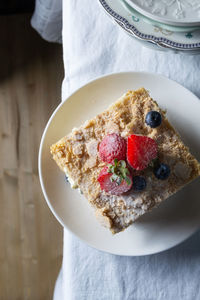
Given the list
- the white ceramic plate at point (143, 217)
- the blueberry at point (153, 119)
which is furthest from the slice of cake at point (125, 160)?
the white ceramic plate at point (143, 217)

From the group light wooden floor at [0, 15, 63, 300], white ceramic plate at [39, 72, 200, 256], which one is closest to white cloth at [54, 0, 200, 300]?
white ceramic plate at [39, 72, 200, 256]

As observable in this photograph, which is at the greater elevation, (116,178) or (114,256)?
(116,178)

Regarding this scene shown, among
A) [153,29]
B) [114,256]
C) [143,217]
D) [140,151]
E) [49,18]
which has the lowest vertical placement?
[114,256]

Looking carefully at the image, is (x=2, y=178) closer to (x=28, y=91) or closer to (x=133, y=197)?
(x=28, y=91)

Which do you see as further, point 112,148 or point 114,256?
point 114,256

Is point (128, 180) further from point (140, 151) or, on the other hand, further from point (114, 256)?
point (114, 256)

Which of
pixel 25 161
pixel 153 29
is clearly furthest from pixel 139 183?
pixel 25 161

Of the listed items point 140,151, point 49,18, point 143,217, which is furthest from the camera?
point 49,18
